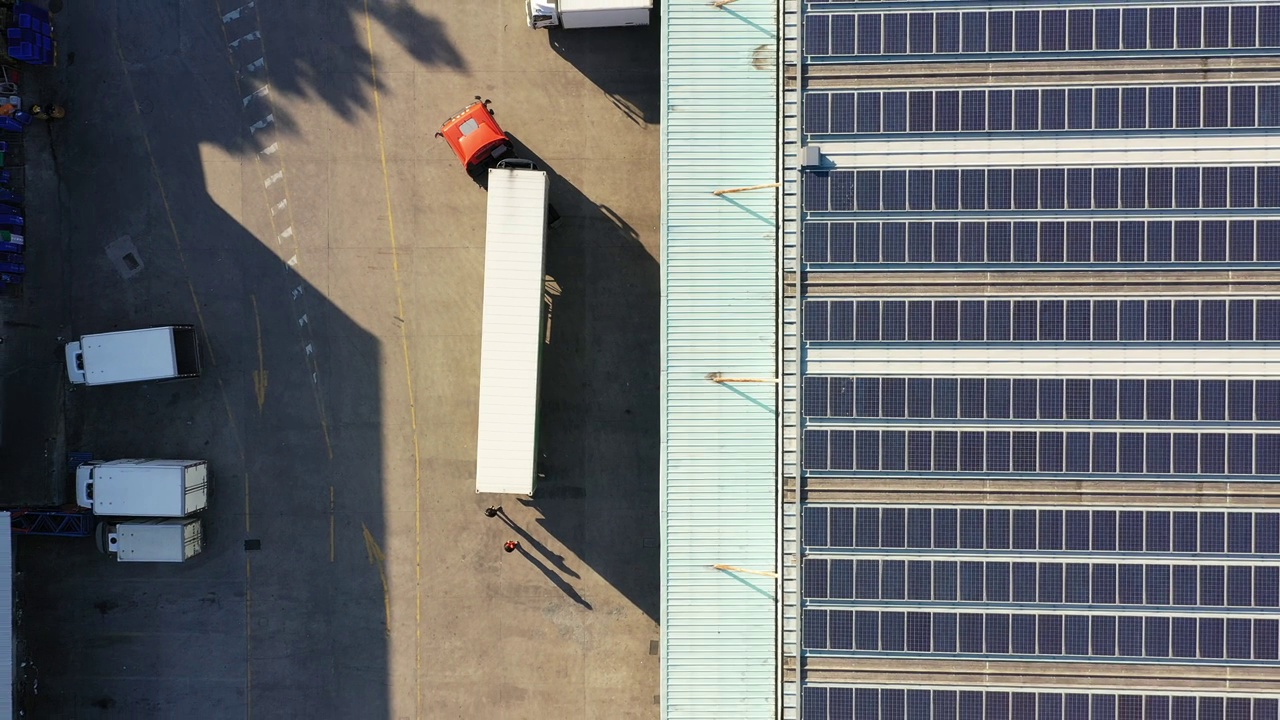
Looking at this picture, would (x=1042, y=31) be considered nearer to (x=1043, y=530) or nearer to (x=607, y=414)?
(x=1043, y=530)

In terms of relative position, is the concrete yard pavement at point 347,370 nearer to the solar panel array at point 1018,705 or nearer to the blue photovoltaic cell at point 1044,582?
the solar panel array at point 1018,705

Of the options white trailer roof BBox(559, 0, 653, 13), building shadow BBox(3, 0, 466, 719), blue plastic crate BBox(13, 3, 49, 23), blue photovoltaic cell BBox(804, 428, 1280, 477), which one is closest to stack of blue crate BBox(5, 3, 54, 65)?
blue plastic crate BBox(13, 3, 49, 23)

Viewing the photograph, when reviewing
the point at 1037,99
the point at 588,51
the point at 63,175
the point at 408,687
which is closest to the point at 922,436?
the point at 1037,99

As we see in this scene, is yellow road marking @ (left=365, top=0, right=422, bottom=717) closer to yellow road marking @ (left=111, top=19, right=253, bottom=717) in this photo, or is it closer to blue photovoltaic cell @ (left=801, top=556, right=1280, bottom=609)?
yellow road marking @ (left=111, top=19, right=253, bottom=717)

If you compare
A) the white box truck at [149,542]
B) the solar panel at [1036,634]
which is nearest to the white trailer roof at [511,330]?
the solar panel at [1036,634]

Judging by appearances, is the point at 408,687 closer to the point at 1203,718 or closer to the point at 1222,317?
the point at 1203,718

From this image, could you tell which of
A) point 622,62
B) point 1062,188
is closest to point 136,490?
point 622,62
